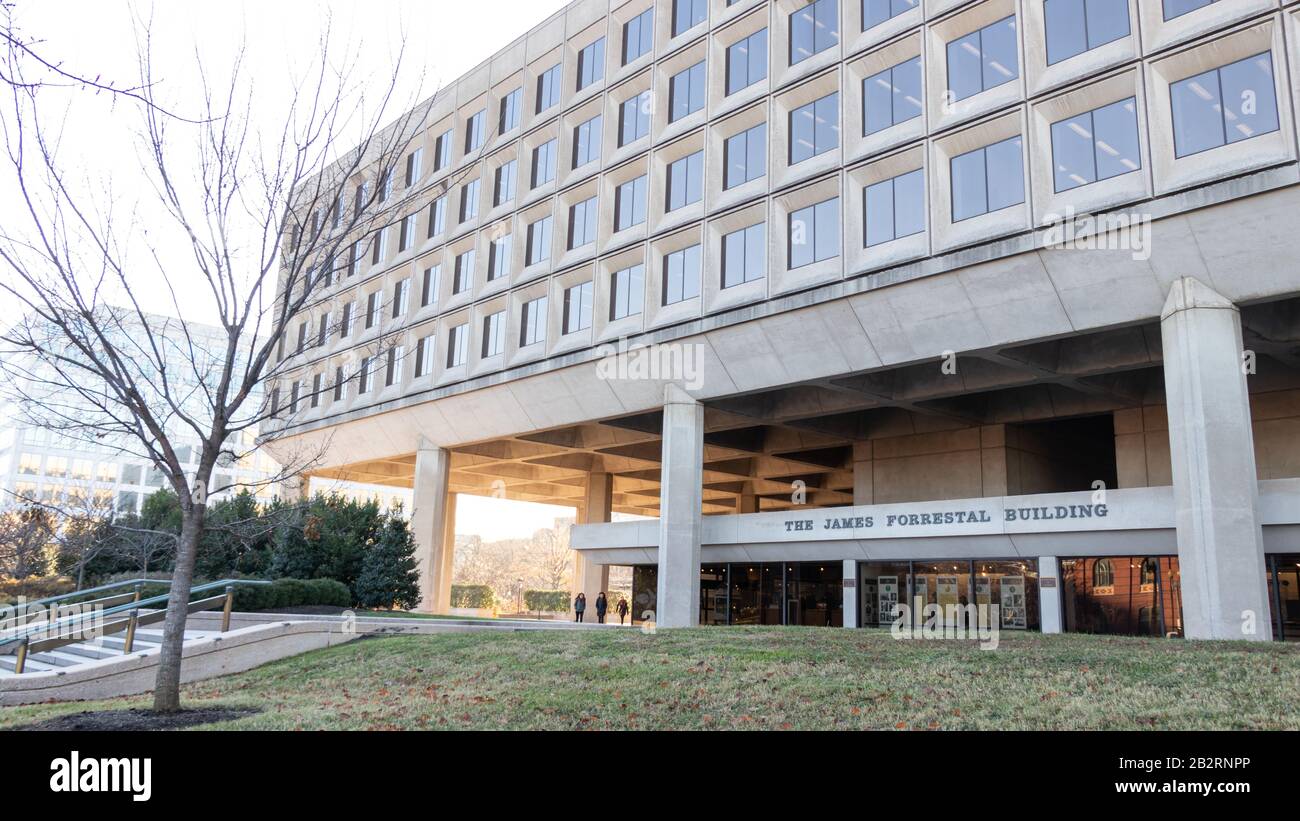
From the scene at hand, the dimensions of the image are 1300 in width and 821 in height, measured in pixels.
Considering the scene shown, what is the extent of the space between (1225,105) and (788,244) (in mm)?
11477

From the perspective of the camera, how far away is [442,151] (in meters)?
43.1

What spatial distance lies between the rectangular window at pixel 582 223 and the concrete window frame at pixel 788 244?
8359 millimetres

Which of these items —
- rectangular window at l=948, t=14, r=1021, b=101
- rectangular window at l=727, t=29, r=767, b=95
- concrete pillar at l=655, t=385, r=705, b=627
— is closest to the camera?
rectangular window at l=948, t=14, r=1021, b=101

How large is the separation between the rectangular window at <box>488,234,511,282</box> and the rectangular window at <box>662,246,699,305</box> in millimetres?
8472

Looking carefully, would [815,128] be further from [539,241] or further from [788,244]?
[539,241]

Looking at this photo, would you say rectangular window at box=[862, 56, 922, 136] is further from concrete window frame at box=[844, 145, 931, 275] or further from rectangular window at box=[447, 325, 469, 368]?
rectangular window at box=[447, 325, 469, 368]

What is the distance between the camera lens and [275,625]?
19.3 meters

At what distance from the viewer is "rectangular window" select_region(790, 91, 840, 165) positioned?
90.1 feet

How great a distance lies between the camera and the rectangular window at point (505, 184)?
38.4 m

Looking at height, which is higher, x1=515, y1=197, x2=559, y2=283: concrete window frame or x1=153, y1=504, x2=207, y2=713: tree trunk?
x1=515, y1=197, x2=559, y2=283: concrete window frame

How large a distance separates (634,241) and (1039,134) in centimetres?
1377

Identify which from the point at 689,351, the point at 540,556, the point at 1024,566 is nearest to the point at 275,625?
the point at 689,351

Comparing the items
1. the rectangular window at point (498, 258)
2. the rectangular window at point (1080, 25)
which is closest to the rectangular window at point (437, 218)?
the rectangular window at point (498, 258)

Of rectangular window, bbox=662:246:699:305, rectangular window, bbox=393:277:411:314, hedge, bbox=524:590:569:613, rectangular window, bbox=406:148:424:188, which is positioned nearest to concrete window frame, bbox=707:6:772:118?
rectangular window, bbox=662:246:699:305
